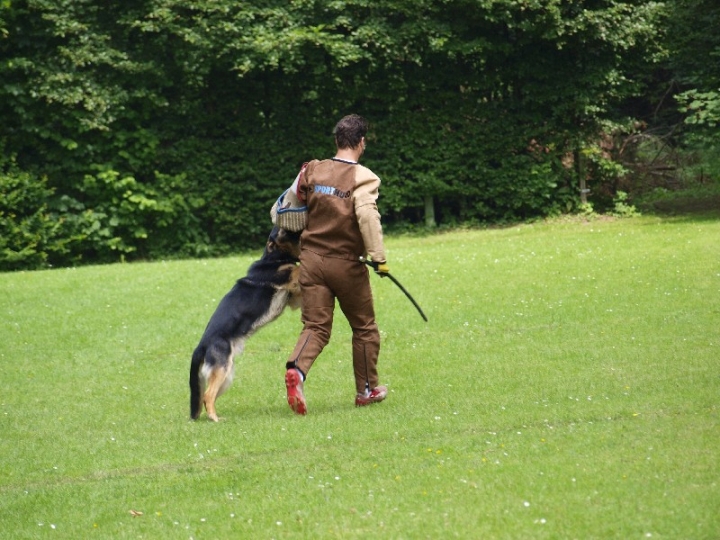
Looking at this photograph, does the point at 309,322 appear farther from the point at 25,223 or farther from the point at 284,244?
the point at 25,223

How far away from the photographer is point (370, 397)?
26.5 feet

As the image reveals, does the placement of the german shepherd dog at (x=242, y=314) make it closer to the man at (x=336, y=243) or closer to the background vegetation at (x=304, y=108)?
the man at (x=336, y=243)

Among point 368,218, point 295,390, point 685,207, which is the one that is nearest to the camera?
point 368,218

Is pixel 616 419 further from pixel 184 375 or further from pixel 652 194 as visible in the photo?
pixel 652 194

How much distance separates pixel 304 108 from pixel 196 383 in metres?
13.7

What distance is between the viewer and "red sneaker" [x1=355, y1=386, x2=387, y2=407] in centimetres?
805

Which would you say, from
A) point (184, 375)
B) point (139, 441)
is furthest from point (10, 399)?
point (139, 441)

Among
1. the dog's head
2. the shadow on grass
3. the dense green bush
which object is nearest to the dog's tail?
the dog's head

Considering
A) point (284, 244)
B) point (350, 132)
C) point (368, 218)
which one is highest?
point (350, 132)

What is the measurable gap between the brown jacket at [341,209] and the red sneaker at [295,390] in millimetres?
939

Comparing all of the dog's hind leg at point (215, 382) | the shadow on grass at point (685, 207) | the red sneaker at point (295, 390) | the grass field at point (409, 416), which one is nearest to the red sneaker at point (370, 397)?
the grass field at point (409, 416)

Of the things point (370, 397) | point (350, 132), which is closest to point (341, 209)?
point (350, 132)

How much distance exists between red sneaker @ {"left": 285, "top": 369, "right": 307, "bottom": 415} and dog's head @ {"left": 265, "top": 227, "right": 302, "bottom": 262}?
3.42 feet

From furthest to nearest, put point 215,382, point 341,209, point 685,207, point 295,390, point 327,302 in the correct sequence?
point 685,207 → point 215,382 → point 327,302 → point 295,390 → point 341,209
